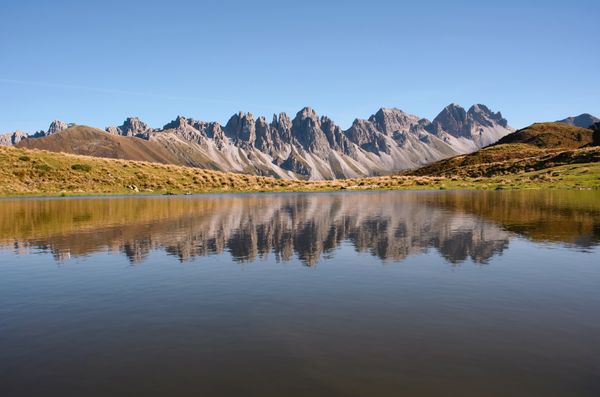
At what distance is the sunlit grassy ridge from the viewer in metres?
106

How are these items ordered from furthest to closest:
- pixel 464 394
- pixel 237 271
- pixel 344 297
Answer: pixel 237 271 < pixel 344 297 < pixel 464 394

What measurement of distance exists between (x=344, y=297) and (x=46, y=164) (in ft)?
385

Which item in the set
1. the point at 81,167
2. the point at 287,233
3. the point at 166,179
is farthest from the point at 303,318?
the point at 81,167

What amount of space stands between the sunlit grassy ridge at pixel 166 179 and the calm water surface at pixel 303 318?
84.4 metres

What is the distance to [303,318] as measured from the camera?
14469mm

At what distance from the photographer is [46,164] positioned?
11288 centimetres

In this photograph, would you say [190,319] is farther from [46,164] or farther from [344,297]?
[46,164]

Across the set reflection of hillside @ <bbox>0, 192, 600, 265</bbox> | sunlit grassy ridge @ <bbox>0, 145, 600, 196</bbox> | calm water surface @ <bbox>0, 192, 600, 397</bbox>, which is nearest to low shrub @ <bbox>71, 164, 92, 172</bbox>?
sunlit grassy ridge @ <bbox>0, 145, 600, 196</bbox>

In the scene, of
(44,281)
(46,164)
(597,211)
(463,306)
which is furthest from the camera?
(46,164)

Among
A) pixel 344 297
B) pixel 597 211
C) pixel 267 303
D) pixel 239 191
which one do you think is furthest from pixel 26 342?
pixel 239 191

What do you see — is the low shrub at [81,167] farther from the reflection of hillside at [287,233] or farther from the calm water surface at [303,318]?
the calm water surface at [303,318]

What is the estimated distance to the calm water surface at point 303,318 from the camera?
33.3ft

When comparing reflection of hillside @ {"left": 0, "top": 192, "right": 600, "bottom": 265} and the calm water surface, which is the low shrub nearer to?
reflection of hillside @ {"left": 0, "top": 192, "right": 600, "bottom": 265}

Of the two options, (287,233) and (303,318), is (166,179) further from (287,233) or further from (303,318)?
(303,318)
